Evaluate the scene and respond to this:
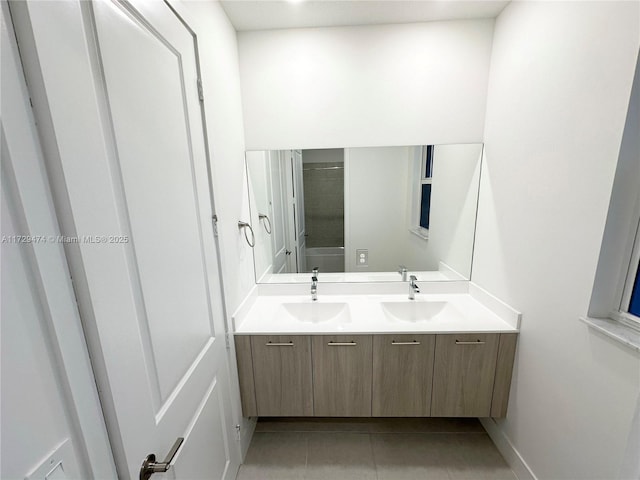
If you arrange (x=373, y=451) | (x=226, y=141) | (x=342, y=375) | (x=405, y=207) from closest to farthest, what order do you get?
(x=226, y=141), (x=342, y=375), (x=373, y=451), (x=405, y=207)

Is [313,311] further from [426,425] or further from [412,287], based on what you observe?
[426,425]

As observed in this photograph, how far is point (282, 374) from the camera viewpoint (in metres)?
1.58

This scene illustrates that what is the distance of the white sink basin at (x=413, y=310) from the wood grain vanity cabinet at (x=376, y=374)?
346 millimetres

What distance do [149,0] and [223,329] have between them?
4.27 feet

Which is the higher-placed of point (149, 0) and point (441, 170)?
point (149, 0)

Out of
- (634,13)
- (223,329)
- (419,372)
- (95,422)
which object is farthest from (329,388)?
(634,13)

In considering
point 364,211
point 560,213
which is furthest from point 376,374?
point 560,213

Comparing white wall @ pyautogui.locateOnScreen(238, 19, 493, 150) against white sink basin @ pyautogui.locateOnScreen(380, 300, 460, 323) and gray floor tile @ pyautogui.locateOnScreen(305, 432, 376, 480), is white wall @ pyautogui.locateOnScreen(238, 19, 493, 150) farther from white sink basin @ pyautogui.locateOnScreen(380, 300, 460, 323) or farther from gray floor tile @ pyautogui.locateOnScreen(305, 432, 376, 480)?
gray floor tile @ pyautogui.locateOnScreen(305, 432, 376, 480)

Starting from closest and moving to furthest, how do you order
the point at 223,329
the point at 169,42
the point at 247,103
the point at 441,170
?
the point at 169,42, the point at 223,329, the point at 247,103, the point at 441,170

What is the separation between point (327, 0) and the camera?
1435mm

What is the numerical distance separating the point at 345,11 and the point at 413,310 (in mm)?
1901

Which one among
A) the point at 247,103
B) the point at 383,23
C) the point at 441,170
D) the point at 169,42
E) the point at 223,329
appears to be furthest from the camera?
the point at 441,170

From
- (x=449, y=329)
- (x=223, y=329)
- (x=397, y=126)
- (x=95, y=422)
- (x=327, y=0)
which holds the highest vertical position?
(x=327, y=0)

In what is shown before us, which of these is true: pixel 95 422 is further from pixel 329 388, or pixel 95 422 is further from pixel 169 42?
pixel 329 388
